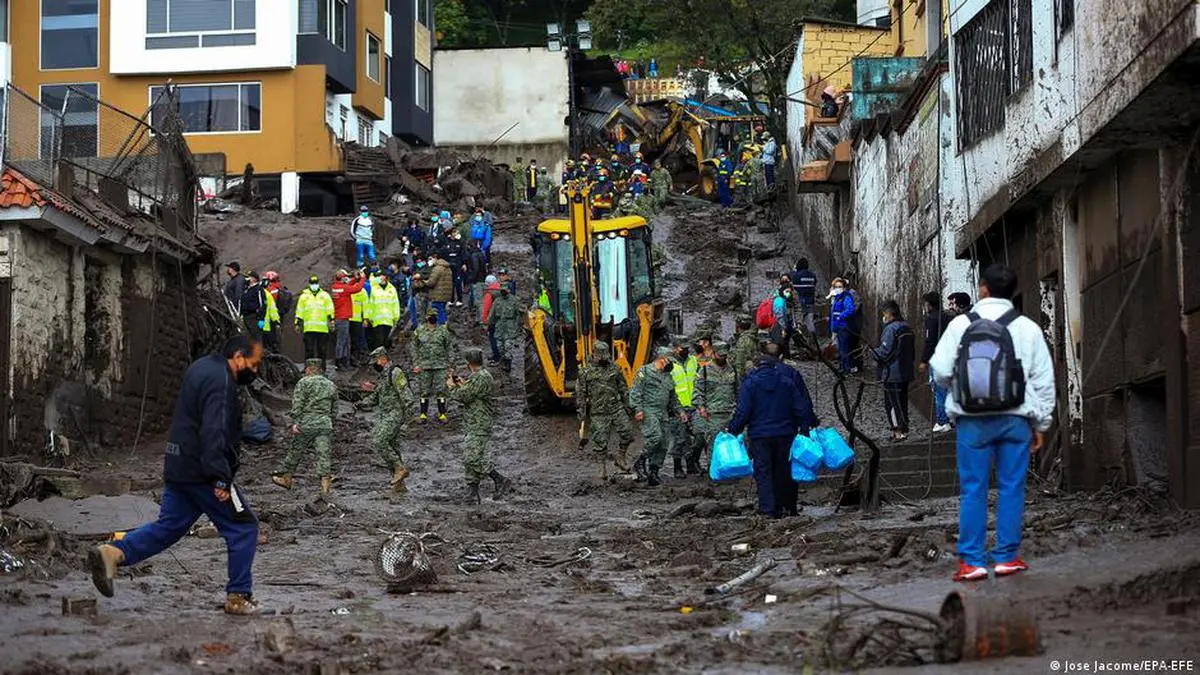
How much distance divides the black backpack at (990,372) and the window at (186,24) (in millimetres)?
39151

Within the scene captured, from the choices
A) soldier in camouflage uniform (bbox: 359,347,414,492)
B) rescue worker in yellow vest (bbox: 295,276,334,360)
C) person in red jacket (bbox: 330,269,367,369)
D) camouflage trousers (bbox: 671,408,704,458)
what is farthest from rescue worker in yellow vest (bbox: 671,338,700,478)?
person in red jacket (bbox: 330,269,367,369)

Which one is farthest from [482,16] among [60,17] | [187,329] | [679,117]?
[187,329]

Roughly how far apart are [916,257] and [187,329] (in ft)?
35.3

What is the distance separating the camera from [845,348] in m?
27.4

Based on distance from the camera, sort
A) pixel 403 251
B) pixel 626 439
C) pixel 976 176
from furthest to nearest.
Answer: pixel 403 251, pixel 626 439, pixel 976 176

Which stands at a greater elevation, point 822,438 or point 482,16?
point 482,16

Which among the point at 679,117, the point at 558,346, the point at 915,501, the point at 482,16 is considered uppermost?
the point at 482,16

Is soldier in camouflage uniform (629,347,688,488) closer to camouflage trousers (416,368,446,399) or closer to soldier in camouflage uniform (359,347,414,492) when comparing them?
soldier in camouflage uniform (359,347,414,492)

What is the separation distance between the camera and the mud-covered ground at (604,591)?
28.5 ft

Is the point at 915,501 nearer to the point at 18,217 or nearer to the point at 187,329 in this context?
the point at 18,217

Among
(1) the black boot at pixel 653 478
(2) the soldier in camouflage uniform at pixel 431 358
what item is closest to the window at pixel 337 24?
(2) the soldier in camouflage uniform at pixel 431 358

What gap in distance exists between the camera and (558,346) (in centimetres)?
2633

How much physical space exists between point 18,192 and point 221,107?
87.4 feet

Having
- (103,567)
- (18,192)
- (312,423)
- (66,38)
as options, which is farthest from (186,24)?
(103,567)
